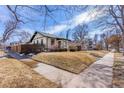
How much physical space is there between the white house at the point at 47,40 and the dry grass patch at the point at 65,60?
0.41ft

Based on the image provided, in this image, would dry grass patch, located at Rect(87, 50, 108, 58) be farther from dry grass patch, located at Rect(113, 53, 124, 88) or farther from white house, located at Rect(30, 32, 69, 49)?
white house, located at Rect(30, 32, 69, 49)

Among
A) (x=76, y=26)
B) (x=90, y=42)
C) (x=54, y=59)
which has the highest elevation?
(x=76, y=26)

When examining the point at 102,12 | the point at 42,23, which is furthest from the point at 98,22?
the point at 42,23

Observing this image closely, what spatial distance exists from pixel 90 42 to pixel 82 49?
165 mm

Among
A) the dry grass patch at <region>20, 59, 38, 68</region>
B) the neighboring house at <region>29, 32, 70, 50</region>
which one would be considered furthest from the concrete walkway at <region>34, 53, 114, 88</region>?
the neighboring house at <region>29, 32, 70, 50</region>

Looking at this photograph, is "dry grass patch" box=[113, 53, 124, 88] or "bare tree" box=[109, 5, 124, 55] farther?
"bare tree" box=[109, 5, 124, 55]

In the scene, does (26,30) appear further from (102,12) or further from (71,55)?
(102,12)

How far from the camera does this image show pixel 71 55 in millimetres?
3754

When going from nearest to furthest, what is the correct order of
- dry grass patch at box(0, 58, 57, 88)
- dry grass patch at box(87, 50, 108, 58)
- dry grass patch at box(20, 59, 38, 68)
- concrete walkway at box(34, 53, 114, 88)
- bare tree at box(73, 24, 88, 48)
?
1. dry grass patch at box(0, 58, 57, 88)
2. concrete walkway at box(34, 53, 114, 88)
3. dry grass patch at box(20, 59, 38, 68)
4. bare tree at box(73, 24, 88, 48)
5. dry grass patch at box(87, 50, 108, 58)

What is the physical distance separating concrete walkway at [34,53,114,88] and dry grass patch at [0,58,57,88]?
3.6 inches

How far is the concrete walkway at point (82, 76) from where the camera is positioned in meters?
3.49

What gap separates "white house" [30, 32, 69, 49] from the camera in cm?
367

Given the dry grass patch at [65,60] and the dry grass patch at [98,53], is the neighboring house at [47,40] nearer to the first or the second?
the dry grass patch at [65,60]

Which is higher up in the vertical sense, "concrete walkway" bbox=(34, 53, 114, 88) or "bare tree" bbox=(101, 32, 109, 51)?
"bare tree" bbox=(101, 32, 109, 51)
